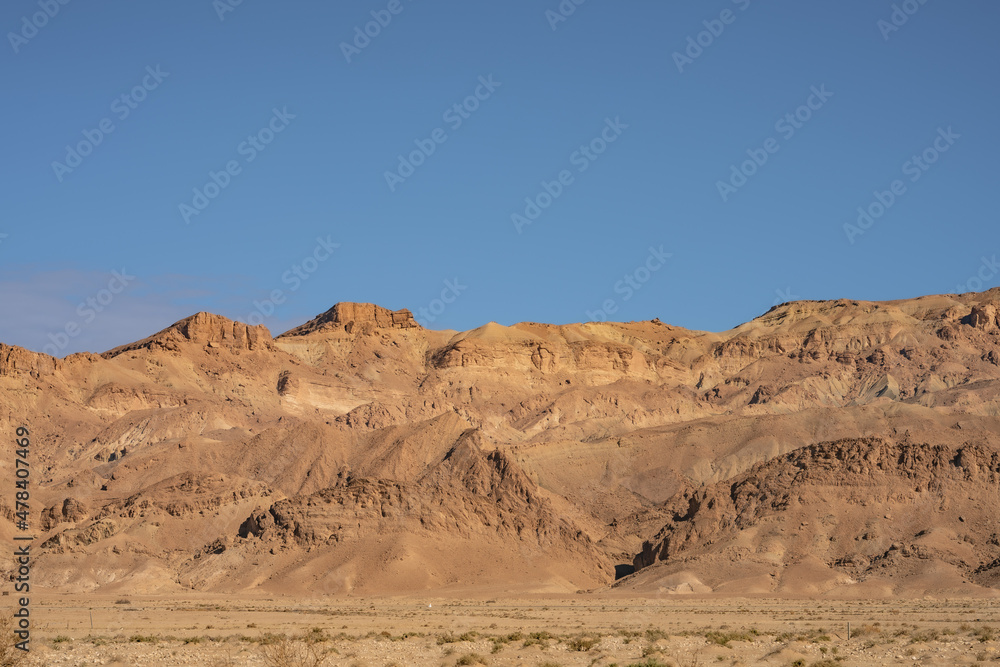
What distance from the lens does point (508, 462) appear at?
8750 centimetres

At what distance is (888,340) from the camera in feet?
627

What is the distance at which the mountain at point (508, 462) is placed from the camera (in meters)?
69.9

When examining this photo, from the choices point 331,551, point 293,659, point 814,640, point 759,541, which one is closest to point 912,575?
point 759,541

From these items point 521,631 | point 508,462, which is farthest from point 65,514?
point 521,631

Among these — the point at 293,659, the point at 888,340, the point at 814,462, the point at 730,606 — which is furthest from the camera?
the point at 888,340

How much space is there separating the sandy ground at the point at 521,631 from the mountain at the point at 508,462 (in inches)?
317

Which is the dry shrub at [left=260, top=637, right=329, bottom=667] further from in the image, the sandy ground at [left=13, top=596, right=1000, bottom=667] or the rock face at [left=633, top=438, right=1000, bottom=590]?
the rock face at [left=633, top=438, right=1000, bottom=590]

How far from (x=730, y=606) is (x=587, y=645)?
19.2 meters

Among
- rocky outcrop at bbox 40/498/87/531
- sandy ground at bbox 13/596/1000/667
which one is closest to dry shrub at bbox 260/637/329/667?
sandy ground at bbox 13/596/1000/667

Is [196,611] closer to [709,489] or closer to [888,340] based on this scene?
[709,489]

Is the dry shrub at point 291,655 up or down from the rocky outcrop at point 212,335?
down

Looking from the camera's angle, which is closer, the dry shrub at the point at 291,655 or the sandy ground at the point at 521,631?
the dry shrub at the point at 291,655

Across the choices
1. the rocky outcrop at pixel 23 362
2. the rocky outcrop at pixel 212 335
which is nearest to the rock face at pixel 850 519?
the rocky outcrop at pixel 23 362

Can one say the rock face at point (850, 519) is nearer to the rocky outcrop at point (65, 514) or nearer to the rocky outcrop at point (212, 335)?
the rocky outcrop at point (65, 514)
